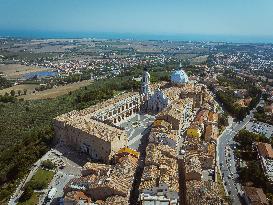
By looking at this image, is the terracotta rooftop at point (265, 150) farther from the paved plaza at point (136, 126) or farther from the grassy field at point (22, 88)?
the grassy field at point (22, 88)

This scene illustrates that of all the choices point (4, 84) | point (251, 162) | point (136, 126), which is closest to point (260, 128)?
point (251, 162)

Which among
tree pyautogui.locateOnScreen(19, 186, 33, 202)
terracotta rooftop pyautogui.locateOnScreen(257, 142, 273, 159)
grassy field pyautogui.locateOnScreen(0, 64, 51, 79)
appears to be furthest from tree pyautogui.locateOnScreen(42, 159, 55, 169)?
grassy field pyautogui.locateOnScreen(0, 64, 51, 79)

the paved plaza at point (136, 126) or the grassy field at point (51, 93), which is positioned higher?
the paved plaza at point (136, 126)

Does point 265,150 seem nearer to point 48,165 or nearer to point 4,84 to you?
Answer: point 48,165

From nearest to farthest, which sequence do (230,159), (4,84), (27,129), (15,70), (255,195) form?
1. (255,195)
2. (230,159)
3. (27,129)
4. (4,84)
5. (15,70)

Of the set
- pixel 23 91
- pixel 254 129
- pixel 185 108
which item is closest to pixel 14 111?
pixel 23 91

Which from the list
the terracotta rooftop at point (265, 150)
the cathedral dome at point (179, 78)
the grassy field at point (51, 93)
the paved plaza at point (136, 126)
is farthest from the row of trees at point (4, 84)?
the terracotta rooftop at point (265, 150)

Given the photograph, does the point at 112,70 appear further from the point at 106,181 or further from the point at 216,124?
the point at 106,181
